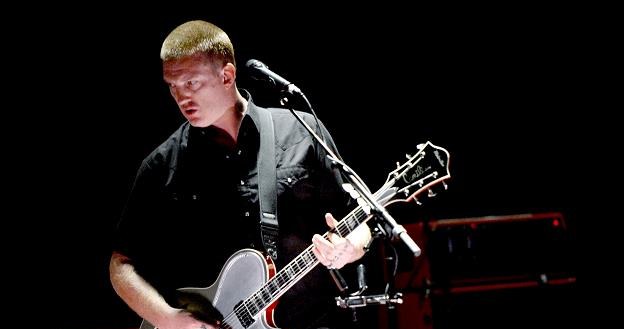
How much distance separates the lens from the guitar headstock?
7.82 ft

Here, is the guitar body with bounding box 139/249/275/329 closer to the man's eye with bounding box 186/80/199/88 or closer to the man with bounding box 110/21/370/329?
the man with bounding box 110/21/370/329

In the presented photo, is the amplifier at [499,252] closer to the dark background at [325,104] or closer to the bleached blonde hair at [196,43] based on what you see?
the dark background at [325,104]

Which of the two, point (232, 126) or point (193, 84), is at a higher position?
point (193, 84)

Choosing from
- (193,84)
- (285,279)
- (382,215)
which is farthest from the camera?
(193,84)

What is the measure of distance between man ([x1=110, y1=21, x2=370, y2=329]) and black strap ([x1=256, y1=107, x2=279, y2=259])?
0.10ft

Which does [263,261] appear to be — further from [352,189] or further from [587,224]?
[587,224]

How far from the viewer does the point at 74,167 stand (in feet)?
13.8

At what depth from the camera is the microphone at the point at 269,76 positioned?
2.34m

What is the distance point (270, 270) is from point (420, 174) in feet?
2.47

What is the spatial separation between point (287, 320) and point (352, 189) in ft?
2.63

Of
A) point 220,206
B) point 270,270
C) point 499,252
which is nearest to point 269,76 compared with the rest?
point 220,206

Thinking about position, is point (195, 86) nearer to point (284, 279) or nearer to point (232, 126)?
point (232, 126)

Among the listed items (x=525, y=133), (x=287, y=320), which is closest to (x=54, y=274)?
(x=287, y=320)

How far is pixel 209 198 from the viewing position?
9.27ft
